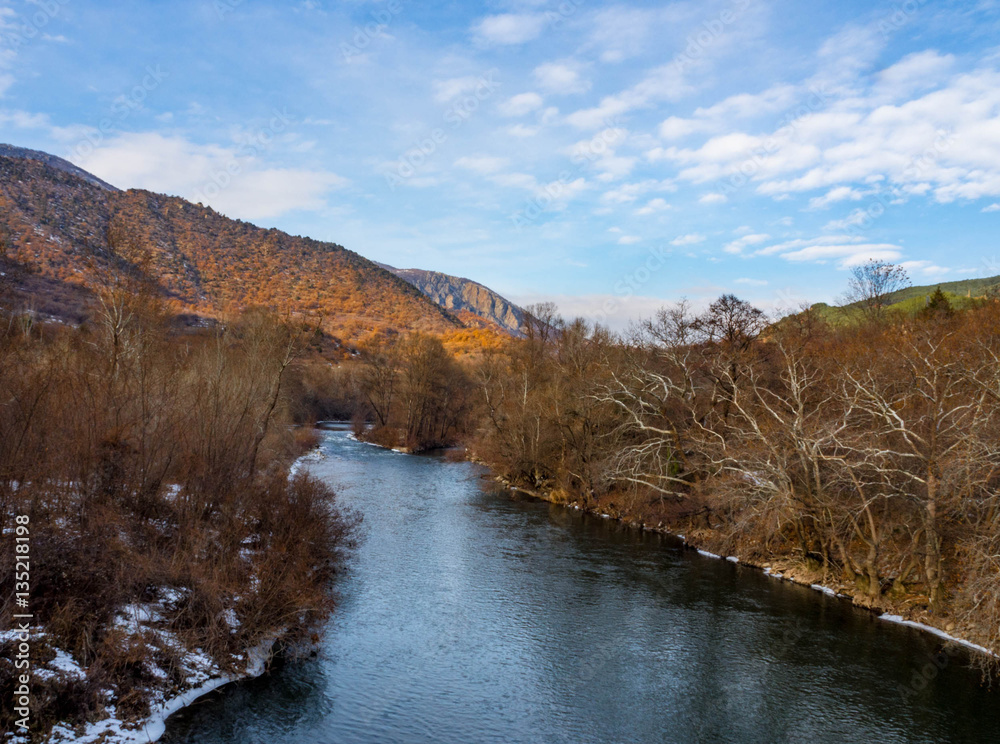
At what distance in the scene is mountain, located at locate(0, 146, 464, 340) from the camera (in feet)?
307

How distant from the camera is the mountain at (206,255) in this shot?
93.4 meters

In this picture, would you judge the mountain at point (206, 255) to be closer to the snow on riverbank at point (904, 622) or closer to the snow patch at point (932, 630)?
the snow on riverbank at point (904, 622)

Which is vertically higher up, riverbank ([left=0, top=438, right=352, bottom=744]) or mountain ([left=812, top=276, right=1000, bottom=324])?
mountain ([left=812, top=276, right=1000, bottom=324])

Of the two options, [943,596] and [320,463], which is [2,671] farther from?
[320,463]

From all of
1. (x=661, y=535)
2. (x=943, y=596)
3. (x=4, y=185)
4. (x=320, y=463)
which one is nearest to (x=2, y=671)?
(x=943, y=596)

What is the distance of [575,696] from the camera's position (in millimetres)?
12500

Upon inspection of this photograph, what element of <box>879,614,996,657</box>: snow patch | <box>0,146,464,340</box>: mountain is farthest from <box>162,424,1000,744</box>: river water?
<box>0,146,464,340</box>: mountain

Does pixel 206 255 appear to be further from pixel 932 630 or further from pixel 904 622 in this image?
pixel 932 630

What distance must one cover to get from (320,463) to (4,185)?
101 meters

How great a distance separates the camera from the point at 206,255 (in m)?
131

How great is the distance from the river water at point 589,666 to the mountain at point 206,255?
246 ft

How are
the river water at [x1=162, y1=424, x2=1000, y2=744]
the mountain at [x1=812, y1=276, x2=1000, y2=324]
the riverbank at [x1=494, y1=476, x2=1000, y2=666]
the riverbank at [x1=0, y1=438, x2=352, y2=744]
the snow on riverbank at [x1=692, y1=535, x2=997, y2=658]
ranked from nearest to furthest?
the riverbank at [x1=0, y1=438, x2=352, y2=744], the river water at [x1=162, y1=424, x2=1000, y2=744], the snow on riverbank at [x1=692, y1=535, x2=997, y2=658], the riverbank at [x1=494, y1=476, x2=1000, y2=666], the mountain at [x1=812, y1=276, x2=1000, y2=324]

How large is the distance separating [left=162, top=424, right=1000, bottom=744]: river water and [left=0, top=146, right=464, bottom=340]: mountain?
246 ft

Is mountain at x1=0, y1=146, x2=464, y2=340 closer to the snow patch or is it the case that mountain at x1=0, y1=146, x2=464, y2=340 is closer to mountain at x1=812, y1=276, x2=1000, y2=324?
mountain at x1=812, y1=276, x2=1000, y2=324
